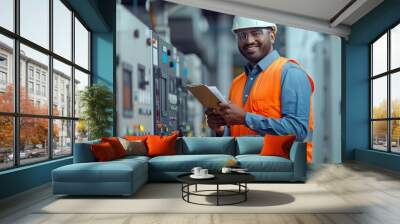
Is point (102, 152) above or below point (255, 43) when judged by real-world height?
below

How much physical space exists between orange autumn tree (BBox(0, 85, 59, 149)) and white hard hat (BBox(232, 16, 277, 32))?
3.83 m

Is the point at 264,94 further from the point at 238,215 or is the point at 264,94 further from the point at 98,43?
the point at 238,215

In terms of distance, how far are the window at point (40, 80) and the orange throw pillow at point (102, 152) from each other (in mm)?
946

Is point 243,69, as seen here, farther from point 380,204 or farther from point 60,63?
point 380,204

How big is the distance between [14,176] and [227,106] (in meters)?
4.03

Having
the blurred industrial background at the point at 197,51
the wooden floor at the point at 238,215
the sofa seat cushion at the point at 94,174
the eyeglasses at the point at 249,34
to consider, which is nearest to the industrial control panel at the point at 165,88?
the blurred industrial background at the point at 197,51

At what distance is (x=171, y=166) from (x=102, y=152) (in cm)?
100

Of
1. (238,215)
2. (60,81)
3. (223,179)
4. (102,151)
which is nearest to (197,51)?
(60,81)

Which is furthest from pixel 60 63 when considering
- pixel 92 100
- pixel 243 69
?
pixel 243 69

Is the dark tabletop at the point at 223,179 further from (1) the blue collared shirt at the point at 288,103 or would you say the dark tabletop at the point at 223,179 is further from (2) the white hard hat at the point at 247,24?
(2) the white hard hat at the point at 247,24

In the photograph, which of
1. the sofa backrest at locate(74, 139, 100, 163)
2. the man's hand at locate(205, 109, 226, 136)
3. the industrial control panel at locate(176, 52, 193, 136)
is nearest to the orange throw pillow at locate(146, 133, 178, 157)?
the sofa backrest at locate(74, 139, 100, 163)

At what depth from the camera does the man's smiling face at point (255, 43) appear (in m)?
7.67

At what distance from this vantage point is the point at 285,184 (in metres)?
5.58

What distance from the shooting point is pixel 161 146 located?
20.8ft
